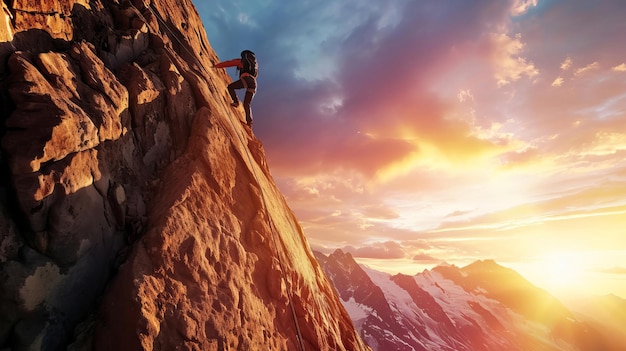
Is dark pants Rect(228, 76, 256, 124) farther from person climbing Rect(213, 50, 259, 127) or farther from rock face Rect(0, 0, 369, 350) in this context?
rock face Rect(0, 0, 369, 350)

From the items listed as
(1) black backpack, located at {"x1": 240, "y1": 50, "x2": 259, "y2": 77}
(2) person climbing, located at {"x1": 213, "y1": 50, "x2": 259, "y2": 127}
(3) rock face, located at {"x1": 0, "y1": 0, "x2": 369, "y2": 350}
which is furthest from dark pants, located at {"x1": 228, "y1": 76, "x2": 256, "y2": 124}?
(3) rock face, located at {"x1": 0, "y1": 0, "x2": 369, "y2": 350}

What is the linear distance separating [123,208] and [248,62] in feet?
35.3

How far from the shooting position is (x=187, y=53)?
590 inches

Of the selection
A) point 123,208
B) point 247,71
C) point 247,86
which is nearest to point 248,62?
point 247,71

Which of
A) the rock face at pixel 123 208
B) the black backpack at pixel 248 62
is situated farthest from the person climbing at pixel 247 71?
the rock face at pixel 123 208

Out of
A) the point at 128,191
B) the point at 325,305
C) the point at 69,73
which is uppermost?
the point at 69,73

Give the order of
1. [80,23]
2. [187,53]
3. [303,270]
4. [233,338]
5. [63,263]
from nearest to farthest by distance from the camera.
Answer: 1. [63,263]
2. [233,338]
3. [80,23]
4. [303,270]
5. [187,53]

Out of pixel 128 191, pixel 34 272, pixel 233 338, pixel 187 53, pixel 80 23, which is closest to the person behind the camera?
pixel 34 272

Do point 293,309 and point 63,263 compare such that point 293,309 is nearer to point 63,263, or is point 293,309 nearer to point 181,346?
point 181,346

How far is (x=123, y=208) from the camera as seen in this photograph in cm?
839

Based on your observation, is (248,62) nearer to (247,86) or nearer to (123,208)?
(247,86)

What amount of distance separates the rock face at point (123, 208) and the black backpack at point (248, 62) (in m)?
4.44

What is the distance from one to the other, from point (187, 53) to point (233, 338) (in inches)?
506

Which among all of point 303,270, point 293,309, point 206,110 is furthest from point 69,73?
point 303,270
